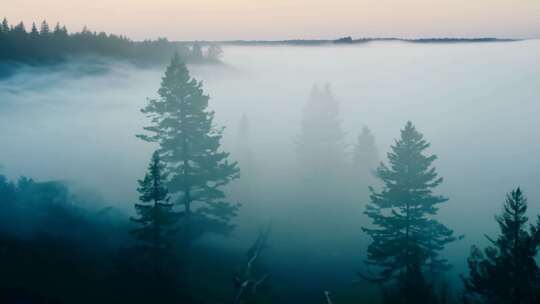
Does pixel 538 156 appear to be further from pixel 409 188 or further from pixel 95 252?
pixel 95 252

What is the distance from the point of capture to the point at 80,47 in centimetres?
12625

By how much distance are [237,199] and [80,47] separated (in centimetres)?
9705

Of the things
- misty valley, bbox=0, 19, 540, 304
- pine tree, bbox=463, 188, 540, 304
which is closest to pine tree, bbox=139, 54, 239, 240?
misty valley, bbox=0, 19, 540, 304

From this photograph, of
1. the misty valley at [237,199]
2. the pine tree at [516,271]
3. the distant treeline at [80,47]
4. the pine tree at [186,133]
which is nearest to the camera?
the pine tree at [516,271]

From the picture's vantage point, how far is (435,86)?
19788cm

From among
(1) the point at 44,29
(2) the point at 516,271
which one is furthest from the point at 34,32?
(2) the point at 516,271

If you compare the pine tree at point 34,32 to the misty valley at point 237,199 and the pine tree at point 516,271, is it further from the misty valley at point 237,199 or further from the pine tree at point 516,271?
the pine tree at point 516,271

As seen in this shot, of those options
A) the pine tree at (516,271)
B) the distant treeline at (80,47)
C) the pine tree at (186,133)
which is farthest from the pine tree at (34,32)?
the pine tree at (516,271)

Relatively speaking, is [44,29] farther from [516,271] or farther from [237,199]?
[516,271]

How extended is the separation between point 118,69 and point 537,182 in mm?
104880

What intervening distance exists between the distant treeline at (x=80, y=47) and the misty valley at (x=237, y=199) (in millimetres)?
715

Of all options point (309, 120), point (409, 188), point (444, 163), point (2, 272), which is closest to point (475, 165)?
point (444, 163)

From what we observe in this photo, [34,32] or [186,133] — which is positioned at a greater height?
[34,32]

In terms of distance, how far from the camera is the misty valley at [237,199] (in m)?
24.7
